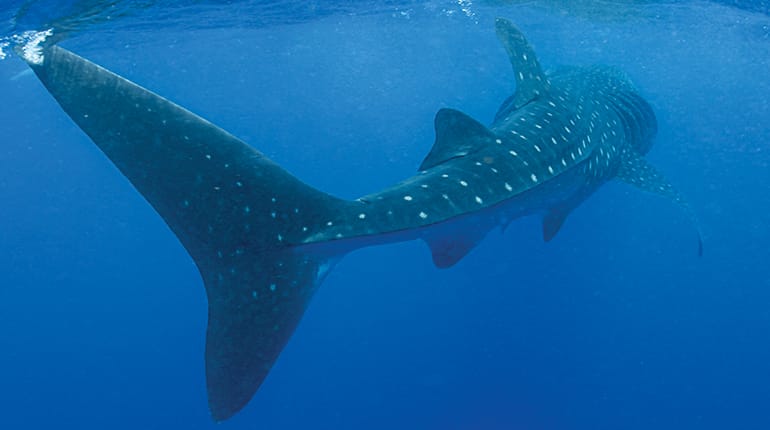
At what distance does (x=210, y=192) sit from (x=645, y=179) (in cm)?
697

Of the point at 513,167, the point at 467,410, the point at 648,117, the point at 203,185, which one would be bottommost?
the point at 467,410

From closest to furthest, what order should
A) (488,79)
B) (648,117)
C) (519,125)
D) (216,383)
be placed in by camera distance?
1. (216,383)
2. (519,125)
3. (648,117)
4. (488,79)

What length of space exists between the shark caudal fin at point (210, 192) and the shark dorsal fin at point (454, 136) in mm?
1333

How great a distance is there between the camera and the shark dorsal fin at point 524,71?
553 centimetres

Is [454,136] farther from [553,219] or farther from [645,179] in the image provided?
[645,179]

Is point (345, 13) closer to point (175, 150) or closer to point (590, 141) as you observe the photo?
point (590, 141)

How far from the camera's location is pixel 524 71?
5.62 m

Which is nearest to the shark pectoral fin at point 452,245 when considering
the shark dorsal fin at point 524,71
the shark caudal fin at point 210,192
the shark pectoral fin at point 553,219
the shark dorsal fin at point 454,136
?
the shark dorsal fin at point 454,136

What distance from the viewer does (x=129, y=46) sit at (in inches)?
910

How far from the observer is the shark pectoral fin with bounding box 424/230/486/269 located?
381 centimetres

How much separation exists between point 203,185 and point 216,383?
1.23 meters

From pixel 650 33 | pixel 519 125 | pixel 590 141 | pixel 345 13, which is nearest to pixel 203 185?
pixel 519 125

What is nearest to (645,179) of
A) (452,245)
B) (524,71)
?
(524,71)

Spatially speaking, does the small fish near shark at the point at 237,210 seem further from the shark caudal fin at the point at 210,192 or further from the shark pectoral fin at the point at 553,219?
the shark pectoral fin at the point at 553,219
